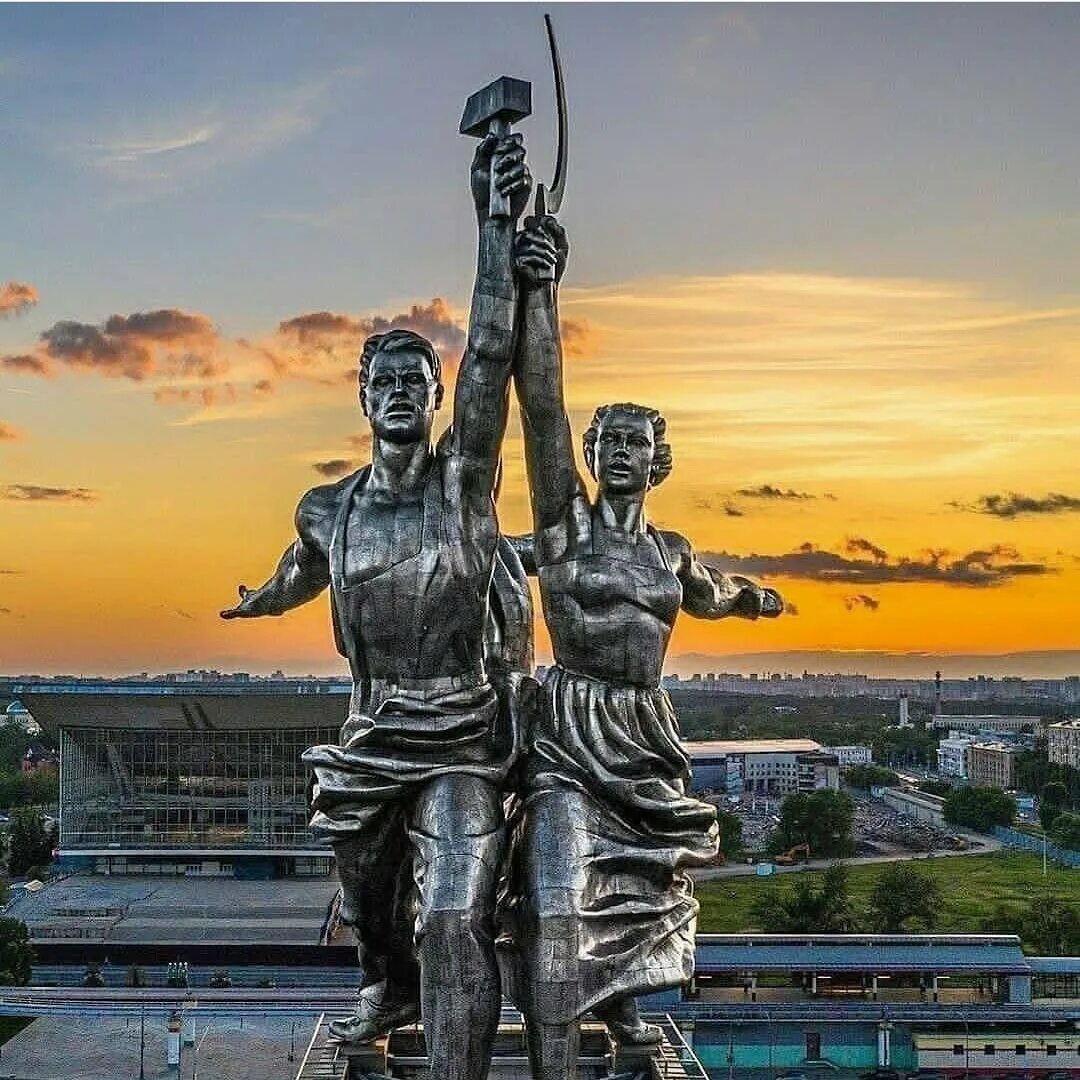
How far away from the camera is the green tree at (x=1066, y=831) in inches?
1938

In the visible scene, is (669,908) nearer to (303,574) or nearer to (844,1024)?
(303,574)

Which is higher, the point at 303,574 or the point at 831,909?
the point at 303,574

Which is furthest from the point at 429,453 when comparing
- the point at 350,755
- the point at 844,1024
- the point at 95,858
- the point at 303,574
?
the point at 95,858

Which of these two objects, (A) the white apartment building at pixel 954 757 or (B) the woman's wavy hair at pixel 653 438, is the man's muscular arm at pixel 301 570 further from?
(A) the white apartment building at pixel 954 757

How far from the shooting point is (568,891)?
6836 millimetres

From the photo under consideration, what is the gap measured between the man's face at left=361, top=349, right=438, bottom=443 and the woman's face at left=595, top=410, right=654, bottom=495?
0.92 m

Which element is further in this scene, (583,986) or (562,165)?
(562,165)

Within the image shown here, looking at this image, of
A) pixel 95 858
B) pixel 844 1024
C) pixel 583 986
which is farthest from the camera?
pixel 95 858

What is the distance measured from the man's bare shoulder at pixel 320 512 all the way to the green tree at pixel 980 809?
51.6 m

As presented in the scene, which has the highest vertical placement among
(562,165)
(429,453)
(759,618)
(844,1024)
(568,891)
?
(562,165)

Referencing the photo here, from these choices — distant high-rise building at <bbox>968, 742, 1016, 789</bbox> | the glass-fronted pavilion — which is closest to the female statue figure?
the glass-fronted pavilion

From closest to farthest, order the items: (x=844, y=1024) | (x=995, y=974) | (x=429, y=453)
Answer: (x=429, y=453) < (x=844, y=1024) < (x=995, y=974)

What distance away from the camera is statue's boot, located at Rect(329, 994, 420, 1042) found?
298 inches

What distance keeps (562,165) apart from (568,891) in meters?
3.40
